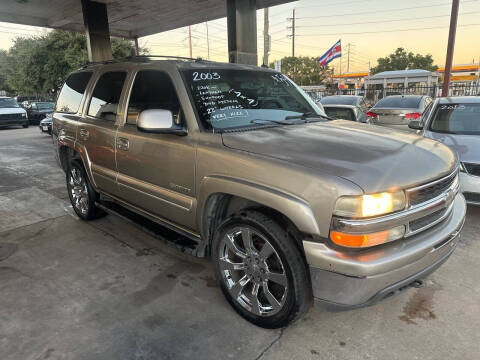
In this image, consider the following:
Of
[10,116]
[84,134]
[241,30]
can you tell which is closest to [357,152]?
[84,134]

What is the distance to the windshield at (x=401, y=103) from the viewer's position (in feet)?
33.8

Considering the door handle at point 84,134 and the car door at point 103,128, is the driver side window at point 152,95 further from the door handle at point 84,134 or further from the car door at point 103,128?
the door handle at point 84,134

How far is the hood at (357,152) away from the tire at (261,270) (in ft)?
1.62

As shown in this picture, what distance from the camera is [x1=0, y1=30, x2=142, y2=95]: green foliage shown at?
27234 millimetres

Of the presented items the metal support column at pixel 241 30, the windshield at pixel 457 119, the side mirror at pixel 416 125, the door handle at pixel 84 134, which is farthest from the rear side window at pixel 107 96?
the metal support column at pixel 241 30

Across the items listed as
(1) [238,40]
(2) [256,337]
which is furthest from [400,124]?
(2) [256,337]

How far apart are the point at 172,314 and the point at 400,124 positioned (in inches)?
351

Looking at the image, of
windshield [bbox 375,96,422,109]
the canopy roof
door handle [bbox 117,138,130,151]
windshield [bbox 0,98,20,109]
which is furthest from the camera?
windshield [bbox 0,98,20,109]

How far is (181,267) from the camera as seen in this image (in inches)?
142

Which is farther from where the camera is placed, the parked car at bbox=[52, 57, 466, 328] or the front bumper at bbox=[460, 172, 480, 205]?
the front bumper at bbox=[460, 172, 480, 205]

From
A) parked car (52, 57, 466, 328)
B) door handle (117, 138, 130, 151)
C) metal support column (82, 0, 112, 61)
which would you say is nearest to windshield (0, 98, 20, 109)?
metal support column (82, 0, 112, 61)

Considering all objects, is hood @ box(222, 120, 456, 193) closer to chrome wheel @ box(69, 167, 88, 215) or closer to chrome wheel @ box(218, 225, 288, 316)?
chrome wheel @ box(218, 225, 288, 316)

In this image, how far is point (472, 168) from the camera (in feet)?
14.7

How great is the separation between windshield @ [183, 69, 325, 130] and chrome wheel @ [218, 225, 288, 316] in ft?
3.04
